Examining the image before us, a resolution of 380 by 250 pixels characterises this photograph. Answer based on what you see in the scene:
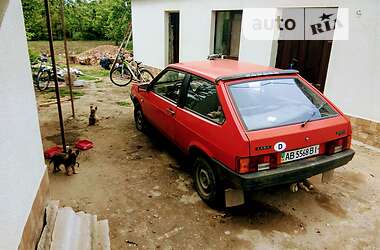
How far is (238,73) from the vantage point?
11.7 feet

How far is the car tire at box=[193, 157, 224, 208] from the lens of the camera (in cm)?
339

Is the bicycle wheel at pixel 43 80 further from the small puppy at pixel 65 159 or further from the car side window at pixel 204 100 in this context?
the car side window at pixel 204 100

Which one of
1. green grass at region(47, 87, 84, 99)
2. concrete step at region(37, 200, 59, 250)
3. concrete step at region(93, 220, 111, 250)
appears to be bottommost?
concrete step at region(93, 220, 111, 250)

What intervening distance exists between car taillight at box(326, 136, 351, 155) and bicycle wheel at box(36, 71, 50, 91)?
9.10 meters

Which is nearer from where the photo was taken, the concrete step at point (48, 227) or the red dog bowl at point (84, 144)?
the concrete step at point (48, 227)

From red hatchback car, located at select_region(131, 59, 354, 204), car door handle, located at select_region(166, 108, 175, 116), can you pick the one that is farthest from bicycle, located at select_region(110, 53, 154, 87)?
red hatchback car, located at select_region(131, 59, 354, 204)

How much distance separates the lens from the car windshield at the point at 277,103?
317 centimetres

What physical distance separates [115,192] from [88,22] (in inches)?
846

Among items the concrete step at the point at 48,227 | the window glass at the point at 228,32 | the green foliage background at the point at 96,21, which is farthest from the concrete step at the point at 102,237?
the green foliage background at the point at 96,21

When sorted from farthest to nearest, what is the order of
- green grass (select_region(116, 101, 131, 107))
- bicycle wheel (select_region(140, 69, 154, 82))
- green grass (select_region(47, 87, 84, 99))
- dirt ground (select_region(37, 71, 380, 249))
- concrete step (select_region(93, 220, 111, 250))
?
bicycle wheel (select_region(140, 69, 154, 82))
green grass (select_region(47, 87, 84, 99))
green grass (select_region(116, 101, 131, 107))
dirt ground (select_region(37, 71, 380, 249))
concrete step (select_region(93, 220, 111, 250))

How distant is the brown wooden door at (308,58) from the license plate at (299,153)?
133 inches

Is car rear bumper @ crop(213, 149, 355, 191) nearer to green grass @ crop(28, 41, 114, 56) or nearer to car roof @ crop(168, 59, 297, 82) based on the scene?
car roof @ crop(168, 59, 297, 82)

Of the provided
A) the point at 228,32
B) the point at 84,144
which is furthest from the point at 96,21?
the point at 84,144

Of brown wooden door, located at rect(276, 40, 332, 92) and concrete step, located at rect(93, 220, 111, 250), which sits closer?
concrete step, located at rect(93, 220, 111, 250)
